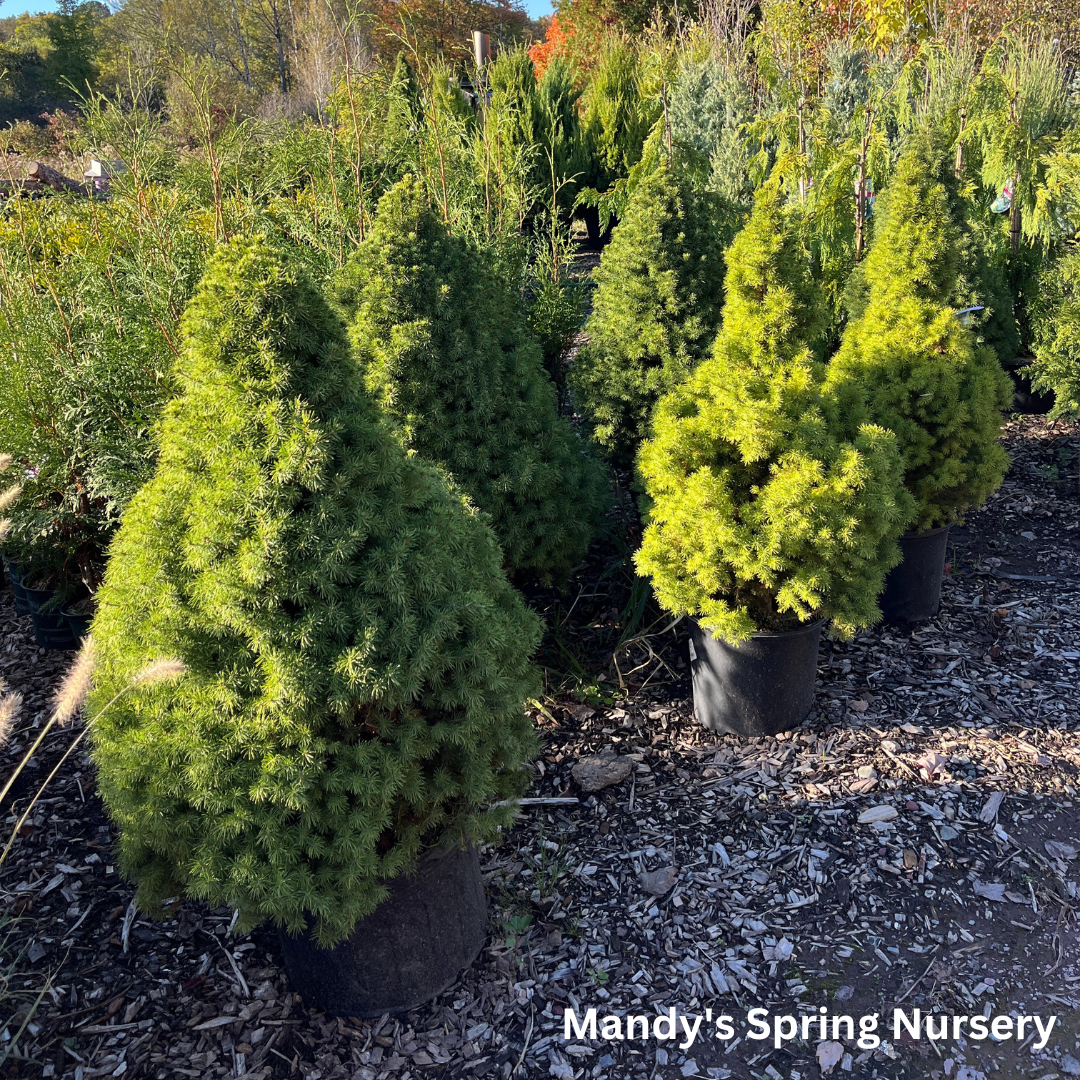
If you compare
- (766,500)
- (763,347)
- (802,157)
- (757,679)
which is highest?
(802,157)

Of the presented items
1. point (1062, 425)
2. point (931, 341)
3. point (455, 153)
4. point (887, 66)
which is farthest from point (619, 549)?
point (887, 66)

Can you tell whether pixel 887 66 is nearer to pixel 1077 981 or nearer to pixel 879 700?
pixel 879 700

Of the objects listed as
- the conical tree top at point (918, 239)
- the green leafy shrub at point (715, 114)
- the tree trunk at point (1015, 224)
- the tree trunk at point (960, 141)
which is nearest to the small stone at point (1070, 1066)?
the conical tree top at point (918, 239)

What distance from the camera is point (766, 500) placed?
3.12m

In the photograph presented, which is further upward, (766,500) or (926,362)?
(926,362)

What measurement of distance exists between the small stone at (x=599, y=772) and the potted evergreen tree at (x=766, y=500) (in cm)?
51

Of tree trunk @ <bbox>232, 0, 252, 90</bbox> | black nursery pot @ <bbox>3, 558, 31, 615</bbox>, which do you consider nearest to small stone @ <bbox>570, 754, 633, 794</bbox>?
black nursery pot @ <bbox>3, 558, 31, 615</bbox>

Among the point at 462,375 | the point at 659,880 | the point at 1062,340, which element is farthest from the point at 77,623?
the point at 1062,340

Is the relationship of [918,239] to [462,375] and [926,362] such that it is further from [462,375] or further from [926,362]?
[462,375]

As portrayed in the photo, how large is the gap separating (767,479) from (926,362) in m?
1.32

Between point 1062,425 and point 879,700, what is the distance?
3827mm

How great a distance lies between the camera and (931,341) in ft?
13.3

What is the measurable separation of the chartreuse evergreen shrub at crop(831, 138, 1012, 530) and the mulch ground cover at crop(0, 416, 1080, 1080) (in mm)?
841

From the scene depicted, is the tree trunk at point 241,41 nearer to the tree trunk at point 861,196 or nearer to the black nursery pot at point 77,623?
the tree trunk at point 861,196
